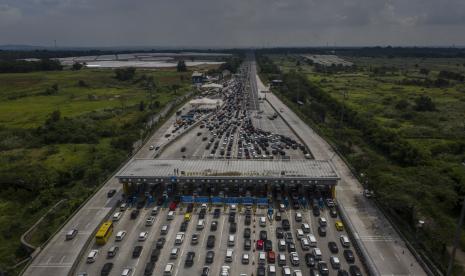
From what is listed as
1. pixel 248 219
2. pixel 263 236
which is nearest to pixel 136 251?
pixel 248 219

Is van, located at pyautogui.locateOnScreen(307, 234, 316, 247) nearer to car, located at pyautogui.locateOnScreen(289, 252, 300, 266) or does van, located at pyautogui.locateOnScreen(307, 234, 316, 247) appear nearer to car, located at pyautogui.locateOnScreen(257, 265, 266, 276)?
car, located at pyautogui.locateOnScreen(289, 252, 300, 266)

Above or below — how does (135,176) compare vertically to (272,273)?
above

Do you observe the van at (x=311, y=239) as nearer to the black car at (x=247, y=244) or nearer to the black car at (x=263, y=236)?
the black car at (x=263, y=236)

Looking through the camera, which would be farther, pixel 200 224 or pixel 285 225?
pixel 200 224

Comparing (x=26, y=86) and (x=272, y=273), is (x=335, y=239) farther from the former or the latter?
(x=26, y=86)

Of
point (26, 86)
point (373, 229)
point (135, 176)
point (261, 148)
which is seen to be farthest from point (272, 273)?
point (26, 86)

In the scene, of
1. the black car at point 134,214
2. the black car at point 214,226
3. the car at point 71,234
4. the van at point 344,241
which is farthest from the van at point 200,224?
the van at point 344,241

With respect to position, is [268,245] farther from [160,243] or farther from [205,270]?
[160,243]
